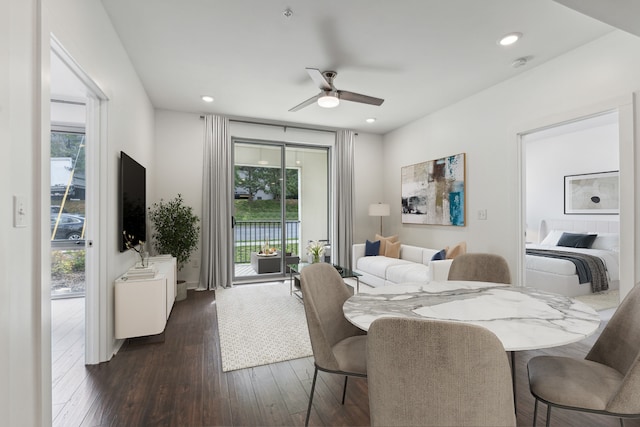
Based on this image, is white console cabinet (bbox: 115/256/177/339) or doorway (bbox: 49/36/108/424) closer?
doorway (bbox: 49/36/108/424)

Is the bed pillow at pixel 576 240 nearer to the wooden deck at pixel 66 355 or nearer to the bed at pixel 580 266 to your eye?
the bed at pixel 580 266

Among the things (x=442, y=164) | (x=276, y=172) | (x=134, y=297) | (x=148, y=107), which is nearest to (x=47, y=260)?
(x=134, y=297)

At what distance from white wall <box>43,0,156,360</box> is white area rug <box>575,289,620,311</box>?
521 cm

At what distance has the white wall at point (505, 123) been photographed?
107 inches

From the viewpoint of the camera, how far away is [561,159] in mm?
6047

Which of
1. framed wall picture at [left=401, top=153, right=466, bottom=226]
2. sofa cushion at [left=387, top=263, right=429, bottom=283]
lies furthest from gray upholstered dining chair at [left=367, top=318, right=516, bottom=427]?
framed wall picture at [left=401, top=153, right=466, bottom=226]

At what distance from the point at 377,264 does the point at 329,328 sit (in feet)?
9.72

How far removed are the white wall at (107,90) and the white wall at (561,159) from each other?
6.08 meters

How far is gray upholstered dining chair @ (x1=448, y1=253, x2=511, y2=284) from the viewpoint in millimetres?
2285

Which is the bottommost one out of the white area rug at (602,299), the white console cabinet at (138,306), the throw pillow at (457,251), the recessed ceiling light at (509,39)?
the white area rug at (602,299)

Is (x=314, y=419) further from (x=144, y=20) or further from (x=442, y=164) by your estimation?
(x=442, y=164)

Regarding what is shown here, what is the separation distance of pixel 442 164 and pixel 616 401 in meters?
3.88

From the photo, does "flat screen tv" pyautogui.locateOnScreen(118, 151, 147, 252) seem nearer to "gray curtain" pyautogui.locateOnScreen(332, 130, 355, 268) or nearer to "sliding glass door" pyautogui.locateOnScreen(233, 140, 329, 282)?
"sliding glass door" pyautogui.locateOnScreen(233, 140, 329, 282)

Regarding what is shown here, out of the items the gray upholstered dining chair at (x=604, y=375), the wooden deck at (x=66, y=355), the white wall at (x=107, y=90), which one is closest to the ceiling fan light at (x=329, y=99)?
the white wall at (x=107, y=90)
